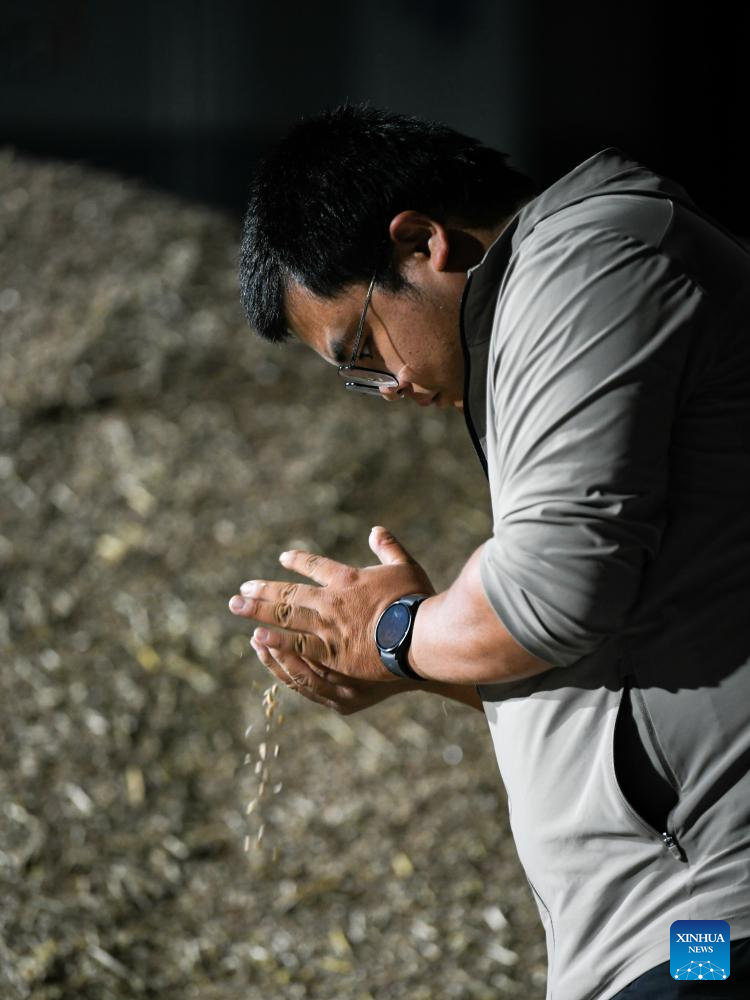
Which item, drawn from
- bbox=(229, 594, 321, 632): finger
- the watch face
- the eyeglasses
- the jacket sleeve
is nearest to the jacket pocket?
the jacket sleeve

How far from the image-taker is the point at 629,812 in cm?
113

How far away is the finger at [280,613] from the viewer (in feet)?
4.08

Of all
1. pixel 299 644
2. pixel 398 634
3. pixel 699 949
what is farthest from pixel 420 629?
pixel 699 949

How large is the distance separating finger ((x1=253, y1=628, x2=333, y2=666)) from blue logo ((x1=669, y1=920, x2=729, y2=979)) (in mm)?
428

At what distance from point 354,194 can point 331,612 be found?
439 millimetres

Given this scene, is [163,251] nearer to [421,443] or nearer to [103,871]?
[421,443]

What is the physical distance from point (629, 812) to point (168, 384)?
3.39m

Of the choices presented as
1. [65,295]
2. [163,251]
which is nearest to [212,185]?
[163,251]

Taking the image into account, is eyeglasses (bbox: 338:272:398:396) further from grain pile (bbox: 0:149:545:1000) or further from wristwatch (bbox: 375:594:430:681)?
grain pile (bbox: 0:149:545:1000)

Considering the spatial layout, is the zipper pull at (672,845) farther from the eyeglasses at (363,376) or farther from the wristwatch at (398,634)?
the eyeglasses at (363,376)

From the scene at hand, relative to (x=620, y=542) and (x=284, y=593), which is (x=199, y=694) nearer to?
(x=284, y=593)

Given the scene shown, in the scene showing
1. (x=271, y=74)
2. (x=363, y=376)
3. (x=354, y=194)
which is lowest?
(x=271, y=74)

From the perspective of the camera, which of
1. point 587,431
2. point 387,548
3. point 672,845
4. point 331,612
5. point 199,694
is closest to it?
point 587,431

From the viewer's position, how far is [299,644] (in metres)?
1.27
